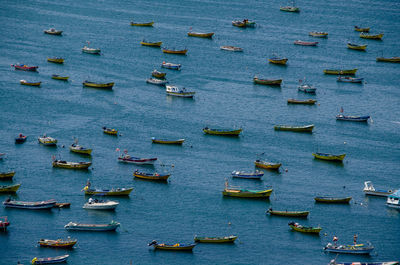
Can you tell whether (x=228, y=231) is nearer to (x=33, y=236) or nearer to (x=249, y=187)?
(x=249, y=187)

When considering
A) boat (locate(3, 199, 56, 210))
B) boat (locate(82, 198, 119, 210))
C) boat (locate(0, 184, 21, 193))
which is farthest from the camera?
boat (locate(0, 184, 21, 193))

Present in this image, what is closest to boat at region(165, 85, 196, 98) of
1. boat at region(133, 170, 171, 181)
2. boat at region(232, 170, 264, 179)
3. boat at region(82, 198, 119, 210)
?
boat at region(232, 170, 264, 179)

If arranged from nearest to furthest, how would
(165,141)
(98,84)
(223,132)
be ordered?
(165,141) → (223,132) → (98,84)

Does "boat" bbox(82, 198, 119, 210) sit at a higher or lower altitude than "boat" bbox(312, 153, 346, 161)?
lower

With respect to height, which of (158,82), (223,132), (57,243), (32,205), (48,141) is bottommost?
(57,243)

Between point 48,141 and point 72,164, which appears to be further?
point 48,141

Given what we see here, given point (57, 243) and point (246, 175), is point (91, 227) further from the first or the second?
point (246, 175)

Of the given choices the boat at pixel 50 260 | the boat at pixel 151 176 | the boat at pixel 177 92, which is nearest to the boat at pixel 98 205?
the boat at pixel 151 176

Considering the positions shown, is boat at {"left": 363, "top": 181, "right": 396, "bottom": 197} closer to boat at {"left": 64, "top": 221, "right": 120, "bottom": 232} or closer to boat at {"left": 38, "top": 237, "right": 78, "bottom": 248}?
boat at {"left": 64, "top": 221, "right": 120, "bottom": 232}

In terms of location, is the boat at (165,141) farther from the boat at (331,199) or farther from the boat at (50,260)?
the boat at (50,260)

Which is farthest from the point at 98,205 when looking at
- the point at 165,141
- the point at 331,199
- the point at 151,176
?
the point at 331,199

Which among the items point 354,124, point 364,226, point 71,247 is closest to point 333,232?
point 364,226
